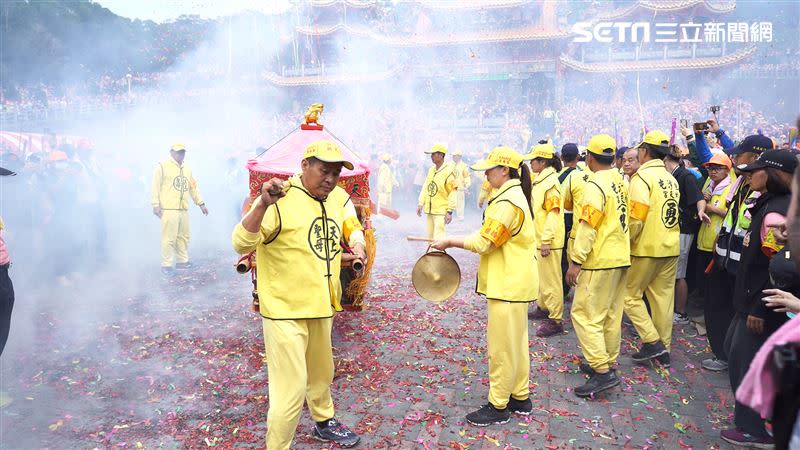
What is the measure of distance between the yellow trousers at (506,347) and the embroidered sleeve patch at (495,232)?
1.64 feet

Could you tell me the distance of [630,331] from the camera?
6520mm

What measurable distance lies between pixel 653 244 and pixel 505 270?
202 cm

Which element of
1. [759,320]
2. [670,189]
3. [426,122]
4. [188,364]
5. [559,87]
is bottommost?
[188,364]

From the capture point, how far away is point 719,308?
521 centimetres

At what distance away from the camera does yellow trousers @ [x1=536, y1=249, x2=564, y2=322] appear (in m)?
6.46

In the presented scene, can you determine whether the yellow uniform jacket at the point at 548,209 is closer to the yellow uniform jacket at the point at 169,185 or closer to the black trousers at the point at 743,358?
the black trousers at the point at 743,358

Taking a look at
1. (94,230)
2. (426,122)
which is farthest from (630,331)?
(426,122)

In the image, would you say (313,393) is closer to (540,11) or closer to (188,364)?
(188,364)

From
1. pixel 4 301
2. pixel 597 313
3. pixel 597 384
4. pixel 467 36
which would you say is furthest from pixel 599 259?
pixel 467 36

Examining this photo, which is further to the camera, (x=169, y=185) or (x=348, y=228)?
(x=169, y=185)

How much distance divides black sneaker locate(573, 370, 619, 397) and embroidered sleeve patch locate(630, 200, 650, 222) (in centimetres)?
147

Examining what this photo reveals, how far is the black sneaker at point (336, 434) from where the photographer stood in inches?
155

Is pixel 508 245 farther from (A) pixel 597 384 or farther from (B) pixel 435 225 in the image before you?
(B) pixel 435 225

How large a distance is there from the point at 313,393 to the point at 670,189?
3864 millimetres
